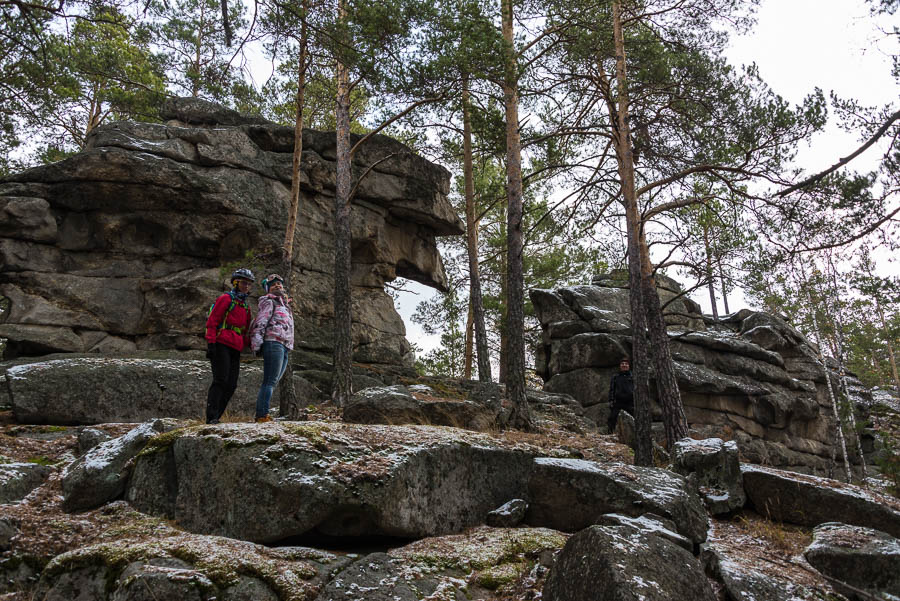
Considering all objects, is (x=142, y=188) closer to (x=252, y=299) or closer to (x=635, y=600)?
(x=252, y=299)

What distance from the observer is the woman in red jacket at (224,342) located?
709cm

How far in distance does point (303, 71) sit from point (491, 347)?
15.4m

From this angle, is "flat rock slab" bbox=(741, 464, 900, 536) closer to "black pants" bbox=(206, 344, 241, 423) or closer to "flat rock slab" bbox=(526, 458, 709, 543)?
"flat rock slab" bbox=(526, 458, 709, 543)

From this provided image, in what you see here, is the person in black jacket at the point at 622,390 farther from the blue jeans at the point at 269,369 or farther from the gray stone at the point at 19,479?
the gray stone at the point at 19,479

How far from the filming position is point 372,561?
184 inches

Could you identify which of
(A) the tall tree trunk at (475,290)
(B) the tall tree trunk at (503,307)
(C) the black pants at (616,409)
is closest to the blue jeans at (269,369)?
(C) the black pants at (616,409)

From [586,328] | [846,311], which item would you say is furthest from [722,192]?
[846,311]

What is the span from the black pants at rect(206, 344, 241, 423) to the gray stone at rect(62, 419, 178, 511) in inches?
28.8

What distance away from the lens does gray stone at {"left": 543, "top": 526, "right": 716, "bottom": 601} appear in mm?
3832

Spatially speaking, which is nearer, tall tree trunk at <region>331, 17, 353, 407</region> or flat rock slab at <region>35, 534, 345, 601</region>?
flat rock slab at <region>35, 534, 345, 601</region>

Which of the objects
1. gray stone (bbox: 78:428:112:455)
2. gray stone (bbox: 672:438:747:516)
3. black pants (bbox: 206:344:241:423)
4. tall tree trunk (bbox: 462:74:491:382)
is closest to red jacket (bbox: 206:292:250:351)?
black pants (bbox: 206:344:241:423)

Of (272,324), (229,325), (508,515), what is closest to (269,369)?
(272,324)

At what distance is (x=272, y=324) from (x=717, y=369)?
60.0 ft

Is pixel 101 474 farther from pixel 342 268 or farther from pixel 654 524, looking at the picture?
pixel 342 268
